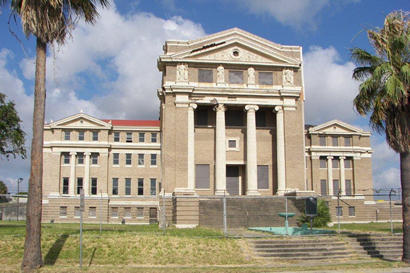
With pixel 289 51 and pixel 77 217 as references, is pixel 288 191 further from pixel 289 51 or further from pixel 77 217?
pixel 77 217

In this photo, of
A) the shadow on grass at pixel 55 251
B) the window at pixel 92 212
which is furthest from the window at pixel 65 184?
the shadow on grass at pixel 55 251

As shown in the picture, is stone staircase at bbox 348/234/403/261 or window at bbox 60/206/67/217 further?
window at bbox 60/206/67/217

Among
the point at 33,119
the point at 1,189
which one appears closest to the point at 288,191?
the point at 33,119

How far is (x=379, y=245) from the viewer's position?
2345cm

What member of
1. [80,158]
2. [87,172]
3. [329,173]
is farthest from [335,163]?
[80,158]

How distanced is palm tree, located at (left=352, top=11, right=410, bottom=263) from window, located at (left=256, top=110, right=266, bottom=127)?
85.9ft

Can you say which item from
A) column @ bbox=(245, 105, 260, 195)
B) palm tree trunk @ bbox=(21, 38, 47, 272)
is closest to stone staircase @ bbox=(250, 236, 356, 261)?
palm tree trunk @ bbox=(21, 38, 47, 272)

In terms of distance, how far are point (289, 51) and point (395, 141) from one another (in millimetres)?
27962

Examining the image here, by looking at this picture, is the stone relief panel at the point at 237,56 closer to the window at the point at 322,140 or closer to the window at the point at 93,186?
the window at the point at 322,140

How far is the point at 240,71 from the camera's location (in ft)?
144

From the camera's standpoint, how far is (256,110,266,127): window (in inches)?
1827

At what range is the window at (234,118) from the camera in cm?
4597

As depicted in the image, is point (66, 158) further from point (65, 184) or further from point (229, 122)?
point (229, 122)

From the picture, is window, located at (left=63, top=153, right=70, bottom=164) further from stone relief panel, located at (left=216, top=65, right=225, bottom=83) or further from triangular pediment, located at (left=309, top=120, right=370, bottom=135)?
triangular pediment, located at (left=309, top=120, right=370, bottom=135)
